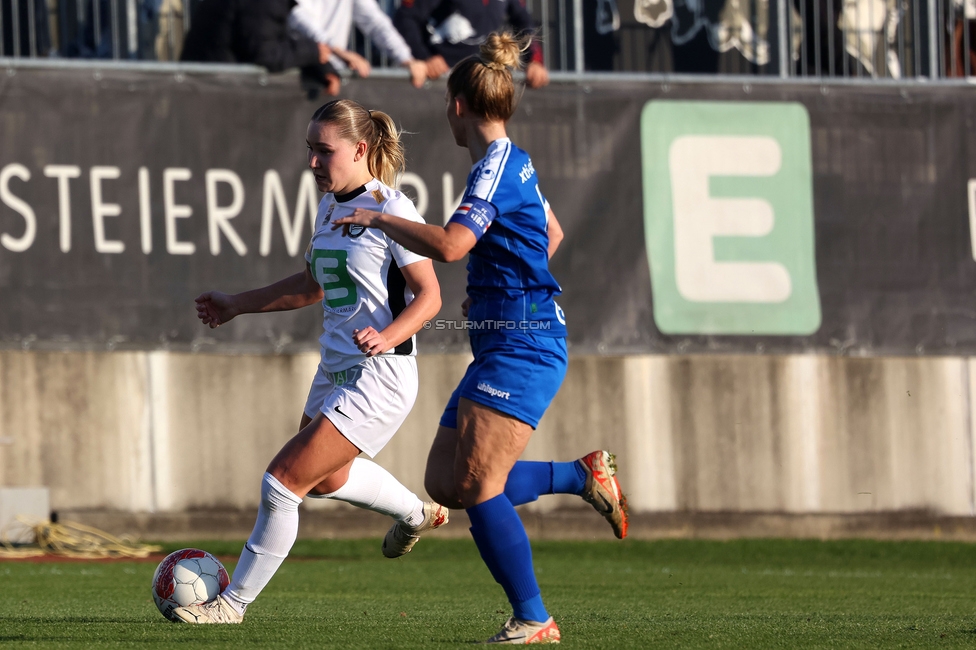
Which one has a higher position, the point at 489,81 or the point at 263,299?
the point at 489,81

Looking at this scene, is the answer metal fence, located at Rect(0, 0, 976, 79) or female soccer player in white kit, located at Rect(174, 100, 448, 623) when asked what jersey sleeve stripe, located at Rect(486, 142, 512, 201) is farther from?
metal fence, located at Rect(0, 0, 976, 79)

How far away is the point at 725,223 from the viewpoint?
11.6m

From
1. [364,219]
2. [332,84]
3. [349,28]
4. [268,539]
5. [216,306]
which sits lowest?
[268,539]

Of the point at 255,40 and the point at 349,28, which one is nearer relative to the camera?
the point at 255,40

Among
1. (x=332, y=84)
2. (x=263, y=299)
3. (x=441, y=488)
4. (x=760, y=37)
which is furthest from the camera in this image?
(x=760, y=37)

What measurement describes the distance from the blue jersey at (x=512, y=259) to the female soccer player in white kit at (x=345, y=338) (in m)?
0.31

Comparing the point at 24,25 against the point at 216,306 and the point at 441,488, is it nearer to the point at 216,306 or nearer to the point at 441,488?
the point at 216,306

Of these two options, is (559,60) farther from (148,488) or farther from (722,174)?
(148,488)

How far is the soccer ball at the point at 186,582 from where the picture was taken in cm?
521

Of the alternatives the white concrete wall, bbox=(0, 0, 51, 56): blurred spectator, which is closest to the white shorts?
the white concrete wall

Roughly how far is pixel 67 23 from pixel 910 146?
7083 millimetres

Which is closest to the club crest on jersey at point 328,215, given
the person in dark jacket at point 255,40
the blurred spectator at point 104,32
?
the person in dark jacket at point 255,40

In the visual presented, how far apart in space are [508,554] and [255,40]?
7.28 metres

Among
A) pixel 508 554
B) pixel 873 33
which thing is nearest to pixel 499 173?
pixel 508 554
